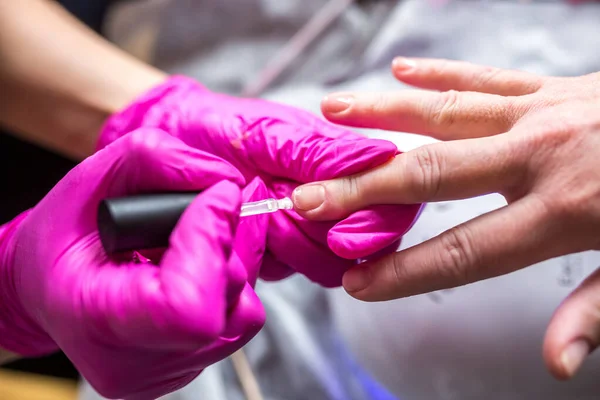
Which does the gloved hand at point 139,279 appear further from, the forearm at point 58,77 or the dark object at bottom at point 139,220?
the forearm at point 58,77

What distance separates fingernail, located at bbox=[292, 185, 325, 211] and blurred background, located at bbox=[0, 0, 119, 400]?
58 cm

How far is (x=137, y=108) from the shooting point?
68 centimetres

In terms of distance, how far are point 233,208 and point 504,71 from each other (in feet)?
1.23

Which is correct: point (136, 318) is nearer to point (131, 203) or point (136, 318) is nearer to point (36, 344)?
point (131, 203)

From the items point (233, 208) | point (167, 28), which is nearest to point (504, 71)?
point (233, 208)

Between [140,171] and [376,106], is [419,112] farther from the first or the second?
[140,171]

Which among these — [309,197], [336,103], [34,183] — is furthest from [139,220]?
[34,183]

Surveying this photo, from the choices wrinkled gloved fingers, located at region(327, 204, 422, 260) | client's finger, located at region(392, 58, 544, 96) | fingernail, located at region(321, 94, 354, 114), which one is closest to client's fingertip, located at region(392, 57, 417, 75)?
client's finger, located at region(392, 58, 544, 96)

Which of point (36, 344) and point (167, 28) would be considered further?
point (167, 28)

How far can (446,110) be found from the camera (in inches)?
22.1

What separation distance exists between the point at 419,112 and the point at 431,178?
12cm

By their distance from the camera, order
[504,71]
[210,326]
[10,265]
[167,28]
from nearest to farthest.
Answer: [210,326] → [10,265] → [504,71] → [167,28]

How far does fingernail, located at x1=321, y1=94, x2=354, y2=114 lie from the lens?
22.6 inches

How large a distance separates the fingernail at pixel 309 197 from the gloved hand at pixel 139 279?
59mm
